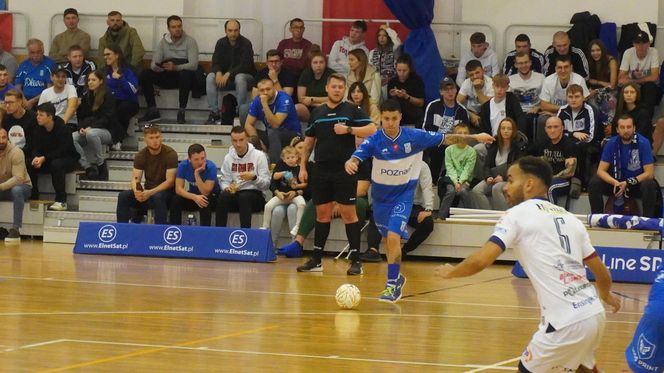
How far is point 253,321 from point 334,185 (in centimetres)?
382

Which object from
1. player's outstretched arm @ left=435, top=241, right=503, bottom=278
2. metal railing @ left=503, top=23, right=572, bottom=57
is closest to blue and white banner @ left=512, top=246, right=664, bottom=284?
metal railing @ left=503, top=23, right=572, bottom=57

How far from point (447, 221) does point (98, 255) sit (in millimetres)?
4939

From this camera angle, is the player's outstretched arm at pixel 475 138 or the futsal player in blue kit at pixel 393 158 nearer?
the player's outstretched arm at pixel 475 138

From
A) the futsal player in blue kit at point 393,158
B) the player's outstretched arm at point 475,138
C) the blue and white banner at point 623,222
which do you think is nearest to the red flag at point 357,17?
the blue and white banner at point 623,222

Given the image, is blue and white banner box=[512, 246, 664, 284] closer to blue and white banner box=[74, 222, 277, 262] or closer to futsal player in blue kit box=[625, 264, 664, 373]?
blue and white banner box=[74, 222, 277, 262]

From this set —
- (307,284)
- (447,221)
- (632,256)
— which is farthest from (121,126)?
(632,256)

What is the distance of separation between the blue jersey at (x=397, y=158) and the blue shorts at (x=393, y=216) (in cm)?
7

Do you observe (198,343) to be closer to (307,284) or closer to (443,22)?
(307,284)

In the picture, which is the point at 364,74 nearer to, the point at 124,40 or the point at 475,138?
the point at 124,40

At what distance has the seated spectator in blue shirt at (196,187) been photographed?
1620 cm

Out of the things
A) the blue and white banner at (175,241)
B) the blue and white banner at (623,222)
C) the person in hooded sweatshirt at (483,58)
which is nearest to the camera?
the blue and white banner at (623,222)

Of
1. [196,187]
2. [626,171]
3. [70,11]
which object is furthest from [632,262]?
[70,11]

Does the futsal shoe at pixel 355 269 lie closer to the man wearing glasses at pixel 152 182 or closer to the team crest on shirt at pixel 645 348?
the man wearing glasses at pixel 152 182

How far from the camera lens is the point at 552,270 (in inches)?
226
